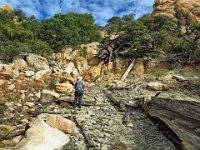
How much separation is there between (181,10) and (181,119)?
78.6 ft

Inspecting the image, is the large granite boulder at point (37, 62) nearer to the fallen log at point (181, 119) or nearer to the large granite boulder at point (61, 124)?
the large granite boulder at point (61, 124)

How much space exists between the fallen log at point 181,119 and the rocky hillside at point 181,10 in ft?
66.2

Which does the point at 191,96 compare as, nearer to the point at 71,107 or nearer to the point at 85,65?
the point at 71,107

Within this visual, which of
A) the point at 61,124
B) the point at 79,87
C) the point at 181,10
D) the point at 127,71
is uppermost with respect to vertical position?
the point at 181,10

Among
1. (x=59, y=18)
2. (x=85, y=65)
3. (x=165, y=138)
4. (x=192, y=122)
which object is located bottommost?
(x=165, y=138)

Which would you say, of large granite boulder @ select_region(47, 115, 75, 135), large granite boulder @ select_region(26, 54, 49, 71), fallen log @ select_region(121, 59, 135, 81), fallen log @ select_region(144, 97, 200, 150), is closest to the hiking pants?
large granite boulder @ select_region(47, 115, 75, 135)

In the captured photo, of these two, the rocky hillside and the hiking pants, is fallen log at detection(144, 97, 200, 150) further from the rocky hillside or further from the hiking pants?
the rocky hillside

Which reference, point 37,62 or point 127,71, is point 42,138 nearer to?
point 37,62

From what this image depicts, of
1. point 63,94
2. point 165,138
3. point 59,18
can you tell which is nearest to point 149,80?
point 63,94

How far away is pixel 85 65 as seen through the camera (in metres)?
24.6

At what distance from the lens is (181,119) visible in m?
10.1

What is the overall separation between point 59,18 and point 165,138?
19.5m

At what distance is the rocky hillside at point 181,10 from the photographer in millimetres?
31094

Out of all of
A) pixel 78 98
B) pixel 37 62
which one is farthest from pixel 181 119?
pixel 37 62
